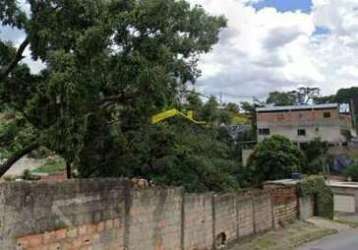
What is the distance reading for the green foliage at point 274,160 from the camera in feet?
176

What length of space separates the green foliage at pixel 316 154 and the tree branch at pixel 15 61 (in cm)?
4747

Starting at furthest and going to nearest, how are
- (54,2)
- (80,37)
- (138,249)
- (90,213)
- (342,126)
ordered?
(342,126), (54,2), (80,37), (138,249), (90,213)

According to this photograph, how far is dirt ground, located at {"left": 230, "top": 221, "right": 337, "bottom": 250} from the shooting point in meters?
17.9

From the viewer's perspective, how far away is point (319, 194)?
1043 inches

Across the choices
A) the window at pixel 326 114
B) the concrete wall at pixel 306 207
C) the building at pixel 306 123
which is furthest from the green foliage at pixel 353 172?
the concrete wall at pixel 306 207

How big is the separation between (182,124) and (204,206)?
964 centimetres

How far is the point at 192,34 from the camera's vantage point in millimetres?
16797

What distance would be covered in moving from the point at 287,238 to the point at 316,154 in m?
46.4

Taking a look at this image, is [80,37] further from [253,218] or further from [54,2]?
[253,218]

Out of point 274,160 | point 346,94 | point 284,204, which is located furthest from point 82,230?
point 346,94

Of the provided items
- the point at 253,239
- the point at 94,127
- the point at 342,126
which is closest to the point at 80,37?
the point at 94,127

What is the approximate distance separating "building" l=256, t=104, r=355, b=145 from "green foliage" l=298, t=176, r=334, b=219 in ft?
136

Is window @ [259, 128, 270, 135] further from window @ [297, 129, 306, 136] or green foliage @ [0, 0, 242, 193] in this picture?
green foliage @ [0, 0, 242, 193]

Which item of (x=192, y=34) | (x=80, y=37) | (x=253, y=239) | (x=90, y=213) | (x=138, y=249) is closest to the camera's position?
(x=90, y=213)
